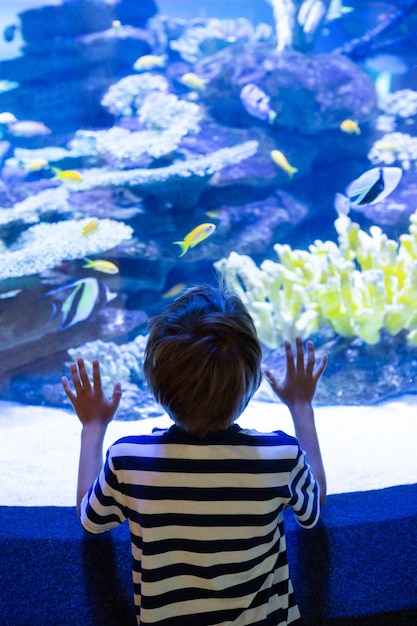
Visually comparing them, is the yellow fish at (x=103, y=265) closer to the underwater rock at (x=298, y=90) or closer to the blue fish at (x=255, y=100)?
the blue fish at (x=255, y=100)

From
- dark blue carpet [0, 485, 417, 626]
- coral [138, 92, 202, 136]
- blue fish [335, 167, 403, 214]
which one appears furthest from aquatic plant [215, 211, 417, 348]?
coral [138, 92, 202, 136]

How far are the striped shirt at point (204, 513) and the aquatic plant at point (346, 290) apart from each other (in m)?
2.66

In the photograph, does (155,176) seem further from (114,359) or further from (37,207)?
(114,359)

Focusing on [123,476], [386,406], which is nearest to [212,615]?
[123,476]

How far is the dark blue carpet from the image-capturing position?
1278 mm

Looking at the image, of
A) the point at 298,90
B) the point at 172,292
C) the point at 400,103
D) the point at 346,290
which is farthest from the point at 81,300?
the point at 400,103

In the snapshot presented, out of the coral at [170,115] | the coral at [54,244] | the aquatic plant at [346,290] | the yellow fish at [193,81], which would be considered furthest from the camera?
the yellow fish at [193,81]

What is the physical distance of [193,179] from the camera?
536 cm

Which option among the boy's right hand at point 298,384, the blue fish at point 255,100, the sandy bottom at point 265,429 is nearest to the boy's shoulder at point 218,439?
the boy's right hand at point 298,384

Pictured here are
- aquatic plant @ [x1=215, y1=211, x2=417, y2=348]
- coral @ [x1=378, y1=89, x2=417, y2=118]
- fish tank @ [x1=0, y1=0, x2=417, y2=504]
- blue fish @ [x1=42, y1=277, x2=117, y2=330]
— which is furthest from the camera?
coral @ [x1=378, y1=89, x2=417, y2=118]

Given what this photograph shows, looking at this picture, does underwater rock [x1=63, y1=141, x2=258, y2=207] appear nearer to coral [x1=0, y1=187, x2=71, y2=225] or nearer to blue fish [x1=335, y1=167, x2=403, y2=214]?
coral [x1=0, y1=187, x2=71, y2=225]

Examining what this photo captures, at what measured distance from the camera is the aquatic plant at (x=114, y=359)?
13.5 feet

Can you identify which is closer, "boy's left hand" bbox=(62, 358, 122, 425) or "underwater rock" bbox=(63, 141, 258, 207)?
"boy's left hand" bbox=(62, 358, 122, 425)

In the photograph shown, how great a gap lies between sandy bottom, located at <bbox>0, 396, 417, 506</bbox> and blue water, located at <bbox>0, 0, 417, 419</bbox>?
260 mm
